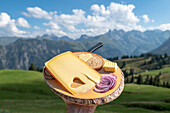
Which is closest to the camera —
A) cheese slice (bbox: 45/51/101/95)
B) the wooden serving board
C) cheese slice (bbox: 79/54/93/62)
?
the wooden serving board

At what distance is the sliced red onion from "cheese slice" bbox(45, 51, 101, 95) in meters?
0.19

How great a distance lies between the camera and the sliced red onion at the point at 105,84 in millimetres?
5262

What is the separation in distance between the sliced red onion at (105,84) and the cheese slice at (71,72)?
189 millimetres

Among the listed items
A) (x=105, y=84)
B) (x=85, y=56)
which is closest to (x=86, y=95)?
(x=105, y=84)

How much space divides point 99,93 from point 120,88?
3.39 ft

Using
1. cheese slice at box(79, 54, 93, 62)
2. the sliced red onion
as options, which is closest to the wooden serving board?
the sliced red onion

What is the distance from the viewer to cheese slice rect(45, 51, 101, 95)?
5.18 meters

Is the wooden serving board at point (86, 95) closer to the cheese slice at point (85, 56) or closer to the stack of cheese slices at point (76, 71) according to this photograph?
the stack of cheese slices at point (76, 71)

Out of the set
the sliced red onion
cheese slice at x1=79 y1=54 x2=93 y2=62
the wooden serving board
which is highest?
cheese slice at x1=79 y1=54 x2=93 y2=62

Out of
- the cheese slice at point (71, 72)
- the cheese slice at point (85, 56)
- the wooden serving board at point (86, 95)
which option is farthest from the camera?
the cheese slice at point (85, 56)

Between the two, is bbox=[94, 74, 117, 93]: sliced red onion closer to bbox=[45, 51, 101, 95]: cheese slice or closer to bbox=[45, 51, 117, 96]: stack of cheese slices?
bbox=[45, 51, 117, 96]: stack of cheese slices

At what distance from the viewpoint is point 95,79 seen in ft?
18.6

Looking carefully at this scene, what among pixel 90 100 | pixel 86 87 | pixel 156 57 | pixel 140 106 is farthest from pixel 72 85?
pixel 156 57

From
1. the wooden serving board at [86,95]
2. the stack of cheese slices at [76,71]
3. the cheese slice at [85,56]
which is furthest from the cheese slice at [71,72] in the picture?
the cheese slice at [85,56]
